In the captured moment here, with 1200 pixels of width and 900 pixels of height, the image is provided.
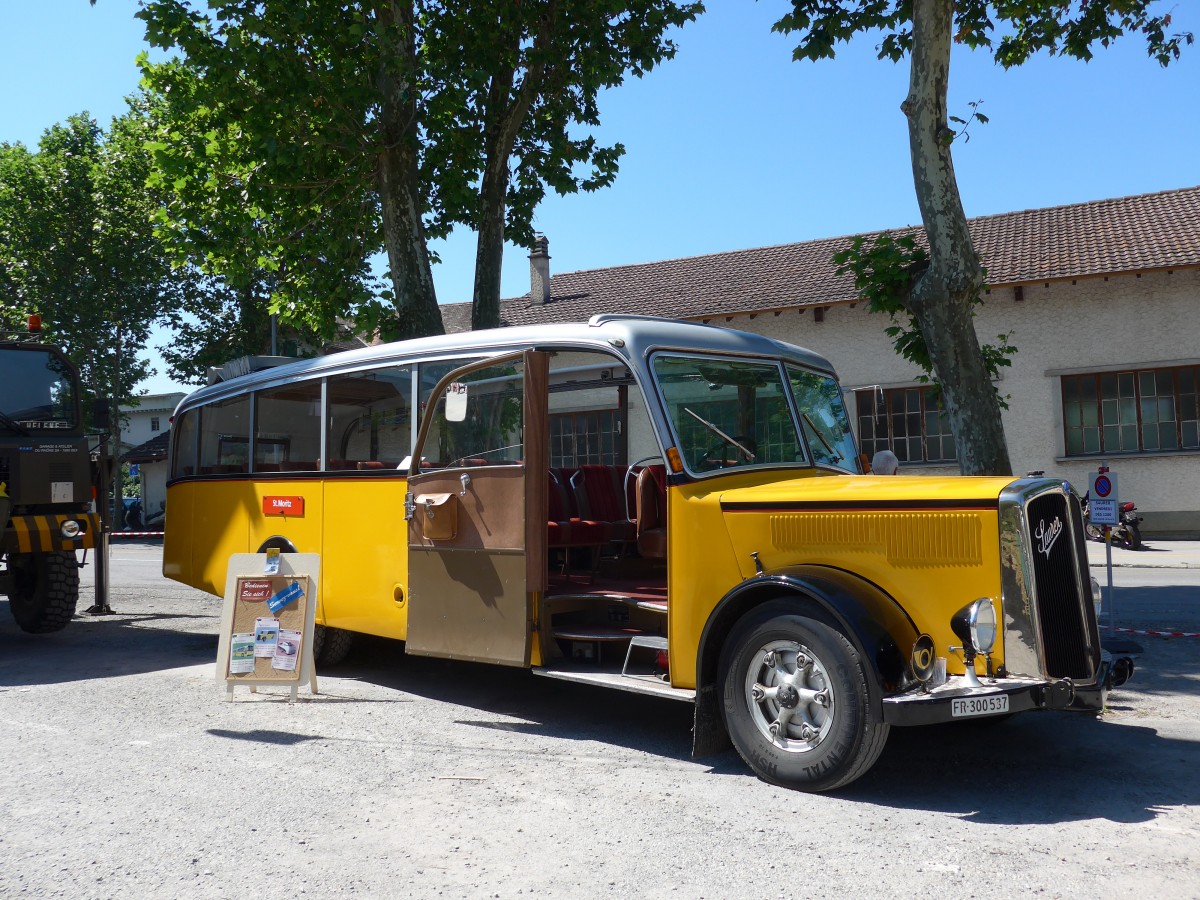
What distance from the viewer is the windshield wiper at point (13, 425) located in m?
10.6

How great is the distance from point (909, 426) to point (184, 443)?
1818cm

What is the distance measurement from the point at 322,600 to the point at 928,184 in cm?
731

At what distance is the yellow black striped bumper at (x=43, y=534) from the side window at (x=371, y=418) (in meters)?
3.51

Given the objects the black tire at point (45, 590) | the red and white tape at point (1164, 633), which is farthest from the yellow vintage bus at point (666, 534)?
the red and white tape at point (1164, 633)

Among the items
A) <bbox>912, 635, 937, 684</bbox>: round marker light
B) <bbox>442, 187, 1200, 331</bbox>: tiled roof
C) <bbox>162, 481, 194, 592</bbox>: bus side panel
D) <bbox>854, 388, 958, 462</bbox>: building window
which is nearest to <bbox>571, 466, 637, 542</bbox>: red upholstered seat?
<bbox>912, 635, 937, 684</bbox>: round marker light

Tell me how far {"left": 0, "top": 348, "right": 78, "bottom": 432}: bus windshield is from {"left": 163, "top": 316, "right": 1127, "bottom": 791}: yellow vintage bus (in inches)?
80.5

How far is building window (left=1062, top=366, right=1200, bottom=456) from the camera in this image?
73.7 ft

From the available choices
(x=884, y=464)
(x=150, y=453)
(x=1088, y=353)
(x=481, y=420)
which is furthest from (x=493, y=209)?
(x=150, y=453)

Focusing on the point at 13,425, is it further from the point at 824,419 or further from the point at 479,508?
the point at 824,419

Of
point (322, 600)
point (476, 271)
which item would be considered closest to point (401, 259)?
point (476, 271)

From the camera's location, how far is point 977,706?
4.72 m

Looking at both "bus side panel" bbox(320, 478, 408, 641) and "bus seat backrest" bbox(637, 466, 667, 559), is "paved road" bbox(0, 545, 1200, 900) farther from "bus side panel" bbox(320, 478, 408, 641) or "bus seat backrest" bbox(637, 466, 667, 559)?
"bus seat backrest" bbox(637, 466, 667, 559)

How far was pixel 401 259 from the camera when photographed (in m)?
14.1

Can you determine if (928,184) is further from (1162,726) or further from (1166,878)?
(1166,878)
